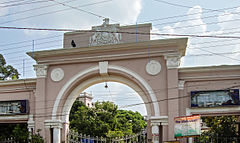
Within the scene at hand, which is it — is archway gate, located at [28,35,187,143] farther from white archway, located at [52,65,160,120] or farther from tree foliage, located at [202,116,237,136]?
tree foliage, located at [202,116,237,136]

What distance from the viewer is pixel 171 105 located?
11.6 metres

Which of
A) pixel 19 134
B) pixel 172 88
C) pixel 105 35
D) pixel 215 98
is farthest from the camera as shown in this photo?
pixel 19 134

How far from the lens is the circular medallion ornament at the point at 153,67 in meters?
12.1

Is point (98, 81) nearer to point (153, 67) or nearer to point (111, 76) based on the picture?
point (111, 76)

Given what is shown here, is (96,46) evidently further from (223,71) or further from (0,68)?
(0,68)

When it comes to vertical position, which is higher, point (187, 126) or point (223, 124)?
point (187, 126)

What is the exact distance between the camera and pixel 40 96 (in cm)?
1301

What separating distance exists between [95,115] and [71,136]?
12.5 m

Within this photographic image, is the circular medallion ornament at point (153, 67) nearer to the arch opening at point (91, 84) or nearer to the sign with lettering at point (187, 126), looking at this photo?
the arch opening at point (91, 84)

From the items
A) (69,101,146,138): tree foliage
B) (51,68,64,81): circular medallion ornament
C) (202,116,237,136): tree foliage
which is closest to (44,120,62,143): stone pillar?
(51,68,64,81): circular medallion ornament

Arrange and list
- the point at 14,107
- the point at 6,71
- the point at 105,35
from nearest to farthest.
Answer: the point at 105,35, the point at 14,107, the point at 6,71

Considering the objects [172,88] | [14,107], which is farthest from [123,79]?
[14,107]

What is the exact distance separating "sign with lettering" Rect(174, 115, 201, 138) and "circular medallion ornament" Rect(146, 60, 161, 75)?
219cm

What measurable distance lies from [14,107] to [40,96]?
56.0 inches
